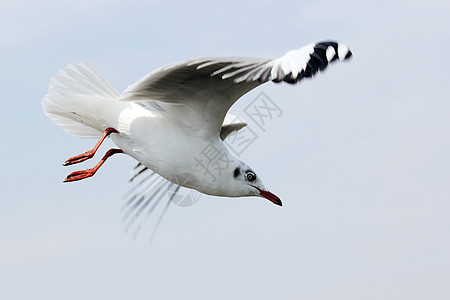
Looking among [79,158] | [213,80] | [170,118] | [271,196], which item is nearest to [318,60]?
[213,80]

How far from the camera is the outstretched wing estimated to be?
16.3ft

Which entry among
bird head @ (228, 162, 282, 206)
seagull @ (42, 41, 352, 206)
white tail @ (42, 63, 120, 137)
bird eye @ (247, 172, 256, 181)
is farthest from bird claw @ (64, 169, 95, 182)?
bird eye @ (247, 172, 256, 181)

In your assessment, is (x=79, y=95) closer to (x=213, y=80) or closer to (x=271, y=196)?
(x=213, y=80)

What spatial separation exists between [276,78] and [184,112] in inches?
63.8

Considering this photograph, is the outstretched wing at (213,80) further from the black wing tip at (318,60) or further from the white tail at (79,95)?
the white tail at (79,95)

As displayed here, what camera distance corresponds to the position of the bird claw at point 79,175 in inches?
261

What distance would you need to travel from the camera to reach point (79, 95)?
6707mm

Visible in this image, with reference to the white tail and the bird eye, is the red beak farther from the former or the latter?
the white tail

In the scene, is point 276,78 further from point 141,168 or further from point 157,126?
point 141,168

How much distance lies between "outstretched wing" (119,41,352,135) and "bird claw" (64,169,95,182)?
2.45 ft

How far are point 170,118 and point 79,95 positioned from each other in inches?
36.2

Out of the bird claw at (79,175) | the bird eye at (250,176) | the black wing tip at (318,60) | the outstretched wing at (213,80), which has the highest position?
the black wing tip at (318,60)

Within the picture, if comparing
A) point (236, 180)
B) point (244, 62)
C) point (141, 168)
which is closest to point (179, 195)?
point (141, 168)

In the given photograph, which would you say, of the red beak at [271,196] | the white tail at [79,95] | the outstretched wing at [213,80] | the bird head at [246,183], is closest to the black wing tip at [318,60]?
the outstretched wing at [213,80]
